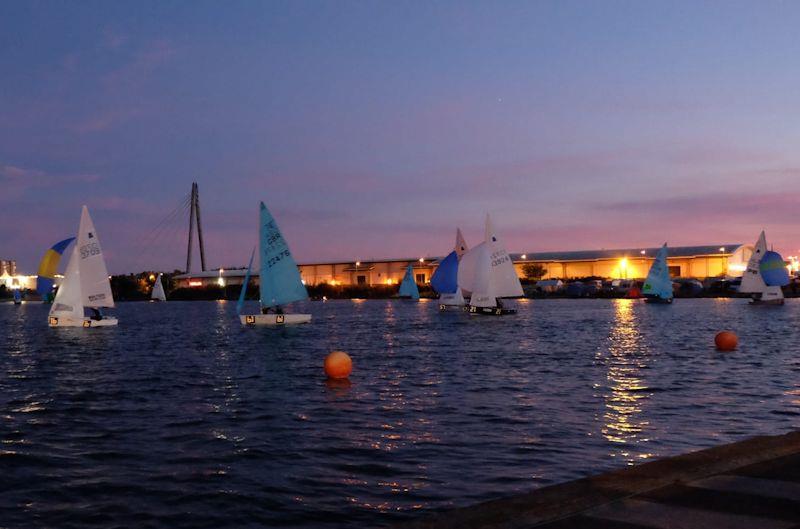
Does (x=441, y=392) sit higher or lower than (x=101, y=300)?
lower

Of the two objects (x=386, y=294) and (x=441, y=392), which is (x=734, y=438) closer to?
(x=441, y=392)

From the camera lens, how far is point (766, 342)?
1743 inches

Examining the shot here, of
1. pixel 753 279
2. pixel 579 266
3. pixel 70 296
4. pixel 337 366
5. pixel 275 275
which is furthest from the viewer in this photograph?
pixel 579 266

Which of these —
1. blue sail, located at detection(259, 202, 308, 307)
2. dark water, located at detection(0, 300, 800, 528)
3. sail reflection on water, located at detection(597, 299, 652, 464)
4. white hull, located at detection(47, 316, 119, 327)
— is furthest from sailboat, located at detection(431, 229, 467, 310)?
dark water, located at detection(0, 300, 800, 528)

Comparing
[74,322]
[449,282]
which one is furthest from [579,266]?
[74,322]

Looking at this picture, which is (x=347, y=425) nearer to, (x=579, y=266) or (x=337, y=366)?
(x=337, y=366)

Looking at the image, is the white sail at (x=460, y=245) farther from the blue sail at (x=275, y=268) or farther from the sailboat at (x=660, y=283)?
the blue sail at (x=275, y=268)

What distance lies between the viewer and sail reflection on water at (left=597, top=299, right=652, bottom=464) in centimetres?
1689

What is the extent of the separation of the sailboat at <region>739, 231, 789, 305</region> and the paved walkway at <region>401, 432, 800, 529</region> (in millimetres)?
81406

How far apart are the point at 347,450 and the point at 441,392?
9706 millimetres

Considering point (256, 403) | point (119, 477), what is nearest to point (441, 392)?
point (256, 403)

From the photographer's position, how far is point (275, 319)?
63188 millimetres

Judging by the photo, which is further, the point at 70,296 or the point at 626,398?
the point at 70,296

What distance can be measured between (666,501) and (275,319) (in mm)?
55709
